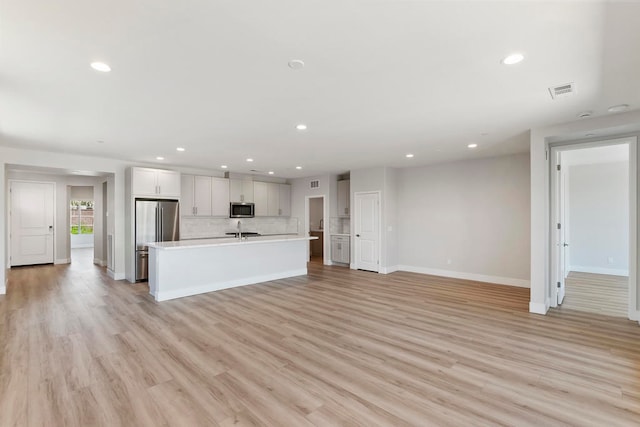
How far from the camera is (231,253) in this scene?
580cm

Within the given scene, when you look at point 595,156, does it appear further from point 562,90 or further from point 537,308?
point 562,90

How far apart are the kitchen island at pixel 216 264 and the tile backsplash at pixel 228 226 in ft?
7.37

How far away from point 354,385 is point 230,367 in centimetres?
113

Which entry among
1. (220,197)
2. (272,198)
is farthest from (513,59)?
(272,198)

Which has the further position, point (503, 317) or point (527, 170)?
Result: point (527, 170)

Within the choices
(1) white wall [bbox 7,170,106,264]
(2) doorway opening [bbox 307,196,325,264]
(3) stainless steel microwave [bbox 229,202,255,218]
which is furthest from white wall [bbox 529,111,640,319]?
(1) white wall [bbox 7,170,106,264]

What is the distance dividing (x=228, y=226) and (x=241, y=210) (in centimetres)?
60

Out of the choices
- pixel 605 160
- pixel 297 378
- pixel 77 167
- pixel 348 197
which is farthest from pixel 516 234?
pixel 77 167

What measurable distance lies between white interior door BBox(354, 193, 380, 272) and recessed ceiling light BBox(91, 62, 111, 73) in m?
5.93

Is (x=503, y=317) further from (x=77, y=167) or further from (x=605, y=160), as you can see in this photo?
(x=77, y=167)

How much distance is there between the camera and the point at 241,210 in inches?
333

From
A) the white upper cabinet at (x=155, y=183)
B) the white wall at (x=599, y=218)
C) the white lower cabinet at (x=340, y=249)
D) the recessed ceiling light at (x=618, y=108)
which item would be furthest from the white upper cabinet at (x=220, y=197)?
the white wall at (x=599, y=218)

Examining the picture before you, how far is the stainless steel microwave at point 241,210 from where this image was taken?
832 cm

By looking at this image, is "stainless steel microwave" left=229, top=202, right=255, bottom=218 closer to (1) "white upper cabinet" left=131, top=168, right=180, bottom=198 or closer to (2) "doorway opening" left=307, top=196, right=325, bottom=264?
(1) "white upper cabinet" left=131, top=168, right=180, bottom=198
